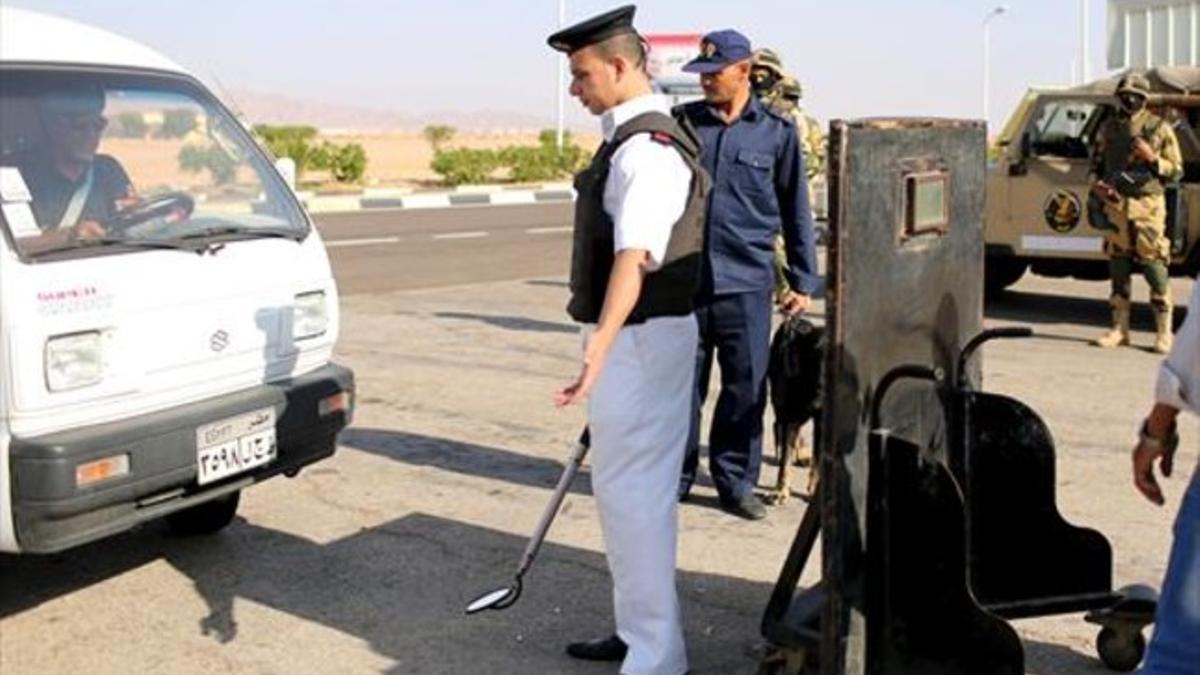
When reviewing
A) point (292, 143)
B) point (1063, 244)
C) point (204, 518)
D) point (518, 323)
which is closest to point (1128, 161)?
point (1063, 244)

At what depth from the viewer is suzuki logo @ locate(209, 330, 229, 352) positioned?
4.86m

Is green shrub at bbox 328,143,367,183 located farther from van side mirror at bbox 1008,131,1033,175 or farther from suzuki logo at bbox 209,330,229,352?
suzuki logo at bbox 209,330,229,352

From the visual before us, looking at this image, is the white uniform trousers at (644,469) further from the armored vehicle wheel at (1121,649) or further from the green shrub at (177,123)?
the green shrub at (177,123)

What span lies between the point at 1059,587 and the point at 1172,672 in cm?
112

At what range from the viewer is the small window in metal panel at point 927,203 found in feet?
11.7

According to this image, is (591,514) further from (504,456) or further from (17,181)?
(17,181)

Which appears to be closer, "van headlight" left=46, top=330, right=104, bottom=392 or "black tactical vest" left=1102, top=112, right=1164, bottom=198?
"van headlight" left=46, top=330, right=104, bottom=392

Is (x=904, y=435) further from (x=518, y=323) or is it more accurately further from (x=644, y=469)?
(x=518, y=323)

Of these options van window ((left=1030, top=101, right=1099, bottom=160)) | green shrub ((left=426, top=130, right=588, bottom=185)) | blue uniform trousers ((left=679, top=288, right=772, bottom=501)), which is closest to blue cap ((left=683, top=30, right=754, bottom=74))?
blue uniform trousers ((left=679, top=288, right=772, bottom=501))

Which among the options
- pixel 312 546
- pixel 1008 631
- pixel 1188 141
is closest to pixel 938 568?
pixel 1008 631

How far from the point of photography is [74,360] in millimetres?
4375

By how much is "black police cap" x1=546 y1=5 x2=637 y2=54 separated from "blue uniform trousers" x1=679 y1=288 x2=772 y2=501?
1.94 m

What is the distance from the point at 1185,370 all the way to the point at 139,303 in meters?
2.97

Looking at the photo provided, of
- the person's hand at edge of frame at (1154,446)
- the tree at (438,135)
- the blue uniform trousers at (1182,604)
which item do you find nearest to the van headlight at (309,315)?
the person's hand at edge of frame at (1154,446)
